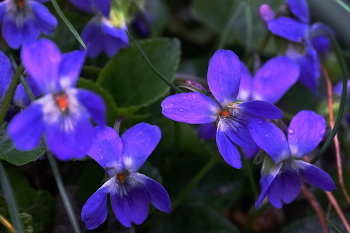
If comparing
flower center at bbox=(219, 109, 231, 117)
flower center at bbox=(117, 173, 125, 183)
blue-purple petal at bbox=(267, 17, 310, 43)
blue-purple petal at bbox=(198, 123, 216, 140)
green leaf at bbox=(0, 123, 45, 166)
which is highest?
blue-purple petal at bbox=(267, 17, 310, 43)

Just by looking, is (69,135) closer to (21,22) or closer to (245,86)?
(21,22)

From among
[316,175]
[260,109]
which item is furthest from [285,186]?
[260,109]

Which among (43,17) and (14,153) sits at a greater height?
(43,17)

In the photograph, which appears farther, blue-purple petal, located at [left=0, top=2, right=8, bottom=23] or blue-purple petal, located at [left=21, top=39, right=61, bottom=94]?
blue-purple petal, located at [left=0, top=2, right=8, bottom=23]

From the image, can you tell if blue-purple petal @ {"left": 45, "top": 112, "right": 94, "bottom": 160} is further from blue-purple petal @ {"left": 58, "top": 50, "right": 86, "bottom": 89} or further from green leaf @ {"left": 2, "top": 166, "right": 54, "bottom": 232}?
green leaf @ {"left": 2, "top": 166, "right": 54, "bottom": 232}

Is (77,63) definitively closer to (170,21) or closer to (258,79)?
(258,79)

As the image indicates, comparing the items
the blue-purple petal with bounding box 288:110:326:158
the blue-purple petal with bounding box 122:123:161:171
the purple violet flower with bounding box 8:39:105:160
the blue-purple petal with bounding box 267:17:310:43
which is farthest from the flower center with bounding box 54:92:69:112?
the blue-purple petal with bounding box 267:17:310:43
